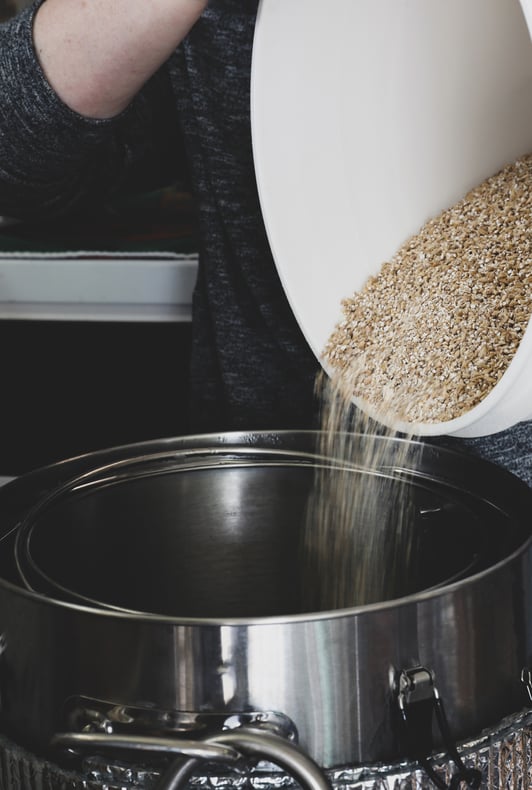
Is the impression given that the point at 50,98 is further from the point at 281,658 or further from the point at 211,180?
the point at 281,658

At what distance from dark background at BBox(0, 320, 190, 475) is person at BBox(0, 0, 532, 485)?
0.36 meters

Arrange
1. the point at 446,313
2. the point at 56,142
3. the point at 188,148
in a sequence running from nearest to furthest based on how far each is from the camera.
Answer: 1. the point at 446,313
2. the point at 56,142
3. the point at 188,148

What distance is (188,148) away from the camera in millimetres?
1040

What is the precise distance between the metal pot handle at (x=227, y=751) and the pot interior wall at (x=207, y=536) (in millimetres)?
238

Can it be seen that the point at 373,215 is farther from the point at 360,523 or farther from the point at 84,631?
the point at 84,631

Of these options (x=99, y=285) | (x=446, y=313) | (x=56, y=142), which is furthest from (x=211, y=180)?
(x=99, y=285)

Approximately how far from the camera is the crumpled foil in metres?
0.54

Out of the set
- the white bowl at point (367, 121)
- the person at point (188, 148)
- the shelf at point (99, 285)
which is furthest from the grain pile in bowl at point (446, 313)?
the shelf at point (99, 285)

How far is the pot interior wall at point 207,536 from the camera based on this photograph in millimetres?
739

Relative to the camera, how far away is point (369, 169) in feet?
2.72

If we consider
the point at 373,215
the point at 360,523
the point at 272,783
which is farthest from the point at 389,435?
the point at 272,783

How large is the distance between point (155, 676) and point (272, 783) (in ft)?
0.30

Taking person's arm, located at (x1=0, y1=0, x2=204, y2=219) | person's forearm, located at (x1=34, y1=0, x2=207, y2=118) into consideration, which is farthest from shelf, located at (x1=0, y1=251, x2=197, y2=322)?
person's forearm, located at (x1=34, y1=0, x2=207, y2=118)

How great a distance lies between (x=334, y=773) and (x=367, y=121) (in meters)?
0.53
